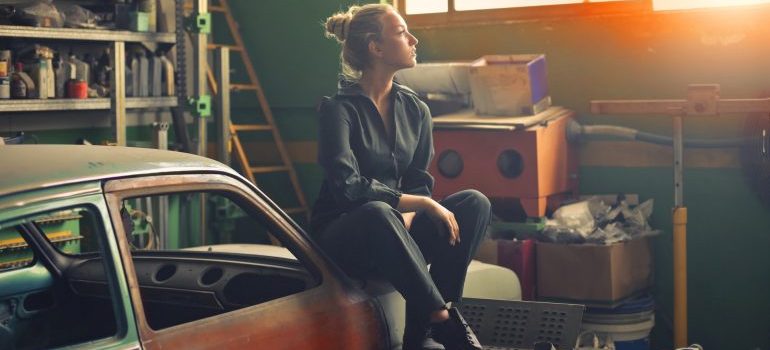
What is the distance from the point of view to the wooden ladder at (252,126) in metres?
6.48

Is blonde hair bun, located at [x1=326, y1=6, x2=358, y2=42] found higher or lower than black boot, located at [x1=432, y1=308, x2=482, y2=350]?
higher

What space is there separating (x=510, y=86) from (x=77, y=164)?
317 cm

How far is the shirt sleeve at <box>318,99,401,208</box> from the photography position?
10.6ft

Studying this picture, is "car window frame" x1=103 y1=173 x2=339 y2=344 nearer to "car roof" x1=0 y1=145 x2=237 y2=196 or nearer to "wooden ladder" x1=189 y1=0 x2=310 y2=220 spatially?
"car roof" x1=0 y1=145 x2=237 y2=196

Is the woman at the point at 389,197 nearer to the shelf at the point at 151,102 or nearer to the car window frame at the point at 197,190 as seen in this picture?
the car window frame at the point at 197,190

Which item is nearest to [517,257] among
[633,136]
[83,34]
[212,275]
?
[633,136]

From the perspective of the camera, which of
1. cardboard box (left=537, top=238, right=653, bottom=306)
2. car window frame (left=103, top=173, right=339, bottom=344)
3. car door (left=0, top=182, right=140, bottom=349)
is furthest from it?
cardboard box (left=537, top=238, right=653, bottom=306)

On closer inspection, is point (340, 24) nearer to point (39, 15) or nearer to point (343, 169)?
point (343, 169)

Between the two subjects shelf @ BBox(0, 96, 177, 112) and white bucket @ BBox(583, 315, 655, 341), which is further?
shelf @ BBox(0, 96, 177, 112)

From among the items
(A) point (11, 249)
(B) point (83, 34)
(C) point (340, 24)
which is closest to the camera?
(C) point (340, 24)

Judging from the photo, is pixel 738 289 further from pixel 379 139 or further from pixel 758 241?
pixel 379 139

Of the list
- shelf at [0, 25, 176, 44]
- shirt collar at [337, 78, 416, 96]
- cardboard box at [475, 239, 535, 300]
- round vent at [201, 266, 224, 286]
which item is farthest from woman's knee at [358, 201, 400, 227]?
shelf at [0, 25, 176, 44]

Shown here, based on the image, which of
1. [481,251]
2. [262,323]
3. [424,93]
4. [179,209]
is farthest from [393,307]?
[179,209]

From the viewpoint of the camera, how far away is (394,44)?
143 inches
